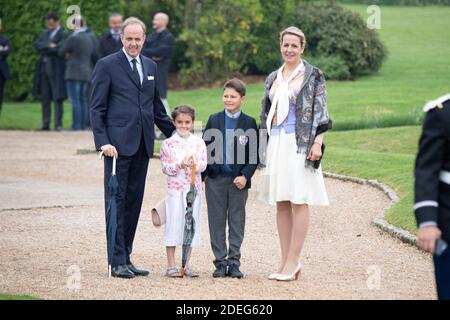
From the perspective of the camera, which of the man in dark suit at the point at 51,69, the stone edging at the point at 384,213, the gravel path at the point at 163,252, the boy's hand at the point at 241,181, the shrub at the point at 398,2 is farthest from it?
the shrub at the point at 398,2

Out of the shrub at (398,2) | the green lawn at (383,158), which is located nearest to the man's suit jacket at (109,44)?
the green lawn at (383,158)

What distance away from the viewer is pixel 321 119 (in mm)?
9344

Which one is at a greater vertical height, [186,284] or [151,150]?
[151,150]

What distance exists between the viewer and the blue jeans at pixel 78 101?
22562mm

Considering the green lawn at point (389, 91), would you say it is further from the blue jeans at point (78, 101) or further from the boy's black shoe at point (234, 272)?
the boy's black shoe at point (234, 272)

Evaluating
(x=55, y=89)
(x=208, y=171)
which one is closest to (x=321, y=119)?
(x=208, y=171)

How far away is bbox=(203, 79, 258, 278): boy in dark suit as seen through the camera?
9.61 meters

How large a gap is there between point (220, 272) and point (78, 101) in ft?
44.2

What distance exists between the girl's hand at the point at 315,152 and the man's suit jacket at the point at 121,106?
4.18 feet

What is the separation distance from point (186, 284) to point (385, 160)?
25.9ft

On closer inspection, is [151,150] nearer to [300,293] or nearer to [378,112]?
[300,293]

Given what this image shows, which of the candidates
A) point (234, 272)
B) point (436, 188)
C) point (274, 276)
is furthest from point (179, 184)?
point (436, 188)

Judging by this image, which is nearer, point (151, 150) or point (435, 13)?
point (151, 150)

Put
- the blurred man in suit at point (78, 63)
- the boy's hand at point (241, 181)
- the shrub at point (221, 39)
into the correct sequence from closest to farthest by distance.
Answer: the boy's hand at point (241, 181) < the blurred man in suit at point (78, 63) < the shrub at point (221, 39)
